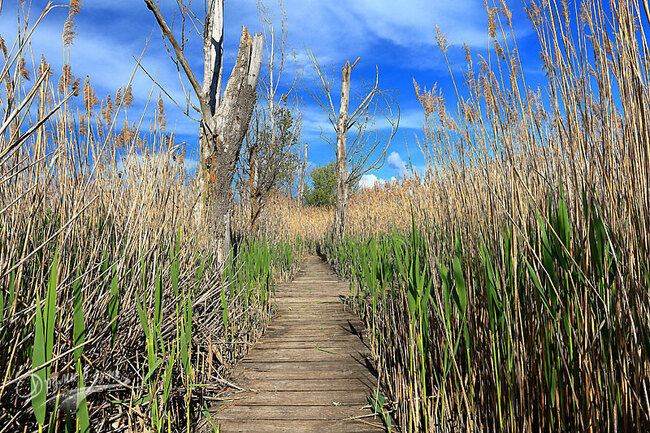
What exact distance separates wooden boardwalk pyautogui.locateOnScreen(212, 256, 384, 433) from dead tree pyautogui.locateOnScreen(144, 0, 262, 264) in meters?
0.94

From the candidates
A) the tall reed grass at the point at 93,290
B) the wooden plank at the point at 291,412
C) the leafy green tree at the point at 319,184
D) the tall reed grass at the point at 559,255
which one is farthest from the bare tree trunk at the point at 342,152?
the leafy green tree at the point at 319,184

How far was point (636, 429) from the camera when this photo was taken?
964 mm

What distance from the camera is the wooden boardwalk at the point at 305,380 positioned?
180 centimetres

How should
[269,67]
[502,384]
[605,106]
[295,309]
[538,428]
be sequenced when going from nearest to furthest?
[605,106]
[538,428]
[502,384]
[295,309]
[269,67]

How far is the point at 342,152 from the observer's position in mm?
Result: 7918

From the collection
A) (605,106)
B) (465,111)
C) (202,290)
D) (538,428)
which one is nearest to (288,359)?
(202,290)

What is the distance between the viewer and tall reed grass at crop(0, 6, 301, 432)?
109cm

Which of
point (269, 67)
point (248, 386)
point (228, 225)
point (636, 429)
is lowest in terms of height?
point (248, 386)

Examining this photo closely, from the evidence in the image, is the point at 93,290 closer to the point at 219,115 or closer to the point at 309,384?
the point at 309,384

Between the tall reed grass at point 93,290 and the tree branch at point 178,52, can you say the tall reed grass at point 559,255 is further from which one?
the tree branch at point 178,52

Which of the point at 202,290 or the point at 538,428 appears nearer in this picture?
the point at 538,428

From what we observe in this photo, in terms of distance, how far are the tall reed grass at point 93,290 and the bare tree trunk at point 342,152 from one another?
17.3 ft

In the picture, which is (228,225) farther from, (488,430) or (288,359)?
(488,430)

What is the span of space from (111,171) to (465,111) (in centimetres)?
175
